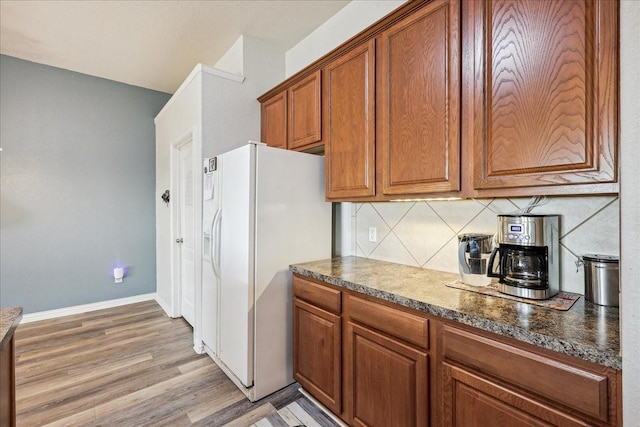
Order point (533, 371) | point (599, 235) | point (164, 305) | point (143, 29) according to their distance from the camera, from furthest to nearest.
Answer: point (164, 305) < point (143, 29) < point (599, 235) < point (533, 371)

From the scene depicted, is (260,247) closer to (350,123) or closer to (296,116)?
(350,123)

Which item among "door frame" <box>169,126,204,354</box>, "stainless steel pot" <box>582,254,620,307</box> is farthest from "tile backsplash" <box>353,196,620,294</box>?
"door frame" <box>169,126,204,354</box>

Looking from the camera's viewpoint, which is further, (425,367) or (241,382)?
(241,382)

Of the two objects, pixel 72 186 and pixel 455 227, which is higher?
pixel 72 186

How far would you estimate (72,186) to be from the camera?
353cm

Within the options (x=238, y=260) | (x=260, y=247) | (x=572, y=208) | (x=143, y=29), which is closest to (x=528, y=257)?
(x=572, y=208)

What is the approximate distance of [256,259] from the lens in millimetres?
1935

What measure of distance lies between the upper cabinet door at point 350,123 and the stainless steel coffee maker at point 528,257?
77cm

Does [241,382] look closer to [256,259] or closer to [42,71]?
[256,259]

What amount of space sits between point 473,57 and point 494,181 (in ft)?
1.91

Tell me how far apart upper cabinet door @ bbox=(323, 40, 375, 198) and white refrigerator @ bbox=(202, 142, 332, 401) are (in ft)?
0.81

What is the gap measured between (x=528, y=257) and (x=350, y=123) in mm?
1250

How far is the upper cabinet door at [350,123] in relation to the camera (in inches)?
71.2

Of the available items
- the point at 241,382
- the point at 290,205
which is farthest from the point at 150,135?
the point at 241,382
